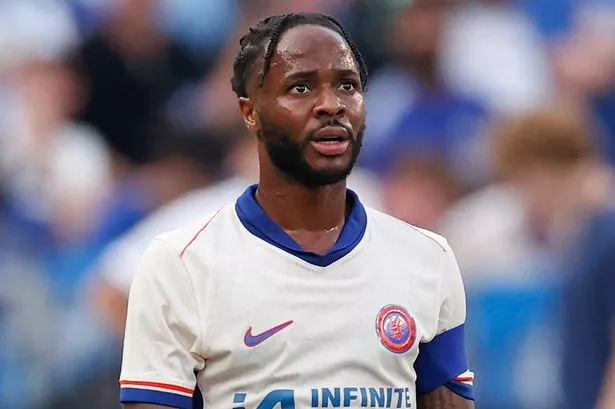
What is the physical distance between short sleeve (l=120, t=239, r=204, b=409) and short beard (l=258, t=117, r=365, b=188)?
32 centimetres

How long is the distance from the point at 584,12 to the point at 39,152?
3.00 metres

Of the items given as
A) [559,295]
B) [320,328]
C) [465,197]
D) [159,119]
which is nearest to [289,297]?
[320,328]

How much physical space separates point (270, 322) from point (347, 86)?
0.56m

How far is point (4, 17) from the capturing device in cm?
828

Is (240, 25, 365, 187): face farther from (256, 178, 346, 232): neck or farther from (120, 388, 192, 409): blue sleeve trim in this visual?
(120, 388, 192, 409): blue sleeve trim

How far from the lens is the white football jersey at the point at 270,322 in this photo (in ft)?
10.7

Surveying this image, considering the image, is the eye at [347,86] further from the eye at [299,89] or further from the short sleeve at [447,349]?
the short sleeve at [447,349]

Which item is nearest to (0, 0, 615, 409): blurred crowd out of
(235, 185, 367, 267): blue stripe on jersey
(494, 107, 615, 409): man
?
(494, 107, 615, 409): man

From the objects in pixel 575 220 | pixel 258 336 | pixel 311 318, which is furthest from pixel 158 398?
pixel 575 220

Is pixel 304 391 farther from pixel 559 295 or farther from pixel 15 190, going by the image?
pixel 15 190

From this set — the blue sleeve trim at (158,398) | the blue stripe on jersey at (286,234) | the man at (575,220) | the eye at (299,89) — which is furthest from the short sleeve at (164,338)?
the man at (575,220)

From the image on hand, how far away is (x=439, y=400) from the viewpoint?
11.5ft

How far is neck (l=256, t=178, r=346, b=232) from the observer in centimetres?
345

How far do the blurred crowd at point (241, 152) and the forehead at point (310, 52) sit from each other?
2.91m
